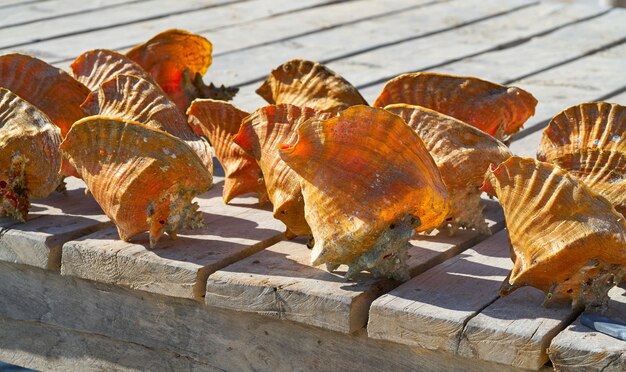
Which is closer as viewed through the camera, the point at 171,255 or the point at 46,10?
the point at 171,255

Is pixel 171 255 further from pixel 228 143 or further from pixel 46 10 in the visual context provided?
pixel 46 10

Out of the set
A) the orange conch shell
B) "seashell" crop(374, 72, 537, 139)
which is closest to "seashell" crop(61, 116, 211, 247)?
"seashell" crop(374, 72, 537, 139)

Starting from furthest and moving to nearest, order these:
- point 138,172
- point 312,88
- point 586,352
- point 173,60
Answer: point 173,60, point 312,88, point 138,172, point 586,352

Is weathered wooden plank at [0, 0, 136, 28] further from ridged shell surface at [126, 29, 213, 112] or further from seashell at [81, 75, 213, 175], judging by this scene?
seashell at [81, 75, 213, 175]

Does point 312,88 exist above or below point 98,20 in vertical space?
above

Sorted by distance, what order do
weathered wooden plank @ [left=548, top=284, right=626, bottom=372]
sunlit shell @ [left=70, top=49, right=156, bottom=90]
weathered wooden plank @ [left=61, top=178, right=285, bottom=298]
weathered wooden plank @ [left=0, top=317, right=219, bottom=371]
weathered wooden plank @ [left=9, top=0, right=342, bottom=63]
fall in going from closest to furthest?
weathered wooden plank @ [left=548, top=284, right=626, bottom=372]
weathered wooden plank @ [left=61, top=178, right=285, bottom=298]
weathered wooden plank @ [left=0, top=317, right=219, bottom=371]
sunlit shell @ [left=70, top=49, right=156, bottom=90]
weathered wooden plank @ [left=9, top=0, right=342, bottom=63]

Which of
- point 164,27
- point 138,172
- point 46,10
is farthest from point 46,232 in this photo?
point 46,10

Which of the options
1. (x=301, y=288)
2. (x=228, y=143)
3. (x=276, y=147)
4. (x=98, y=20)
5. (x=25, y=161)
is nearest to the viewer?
(x=301, y=288)
